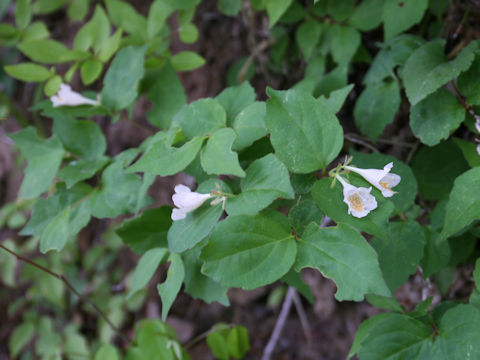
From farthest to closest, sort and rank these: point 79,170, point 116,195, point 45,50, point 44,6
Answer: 1. point 44,6
2. point 45,50
3. point 79,170
4. point 116,195

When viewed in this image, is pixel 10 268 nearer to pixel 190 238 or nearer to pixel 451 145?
pixel 190 238

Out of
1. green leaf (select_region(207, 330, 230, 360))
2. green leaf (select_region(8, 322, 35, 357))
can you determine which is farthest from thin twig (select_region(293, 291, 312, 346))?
green leaf (select_region(8, 322, 35, 357))

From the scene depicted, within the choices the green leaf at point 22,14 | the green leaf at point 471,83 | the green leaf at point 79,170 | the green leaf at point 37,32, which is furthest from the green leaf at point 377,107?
the green leaf at point 22,14

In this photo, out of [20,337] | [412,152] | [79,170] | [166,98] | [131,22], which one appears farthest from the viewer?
[20,337]

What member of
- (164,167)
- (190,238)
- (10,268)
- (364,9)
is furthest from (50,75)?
(10,268)

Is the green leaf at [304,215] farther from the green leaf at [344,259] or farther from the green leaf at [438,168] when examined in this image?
the green leaf at [438,168]

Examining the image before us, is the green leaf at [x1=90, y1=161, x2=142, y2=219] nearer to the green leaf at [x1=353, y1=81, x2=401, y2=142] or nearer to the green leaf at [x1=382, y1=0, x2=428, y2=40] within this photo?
the green leaf at [x1=353, y1=81, x2=401, y2=142]

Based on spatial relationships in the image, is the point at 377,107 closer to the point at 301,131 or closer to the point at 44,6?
the point at 301,131

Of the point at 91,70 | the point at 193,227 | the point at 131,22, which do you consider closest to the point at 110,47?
the point at 91,70
